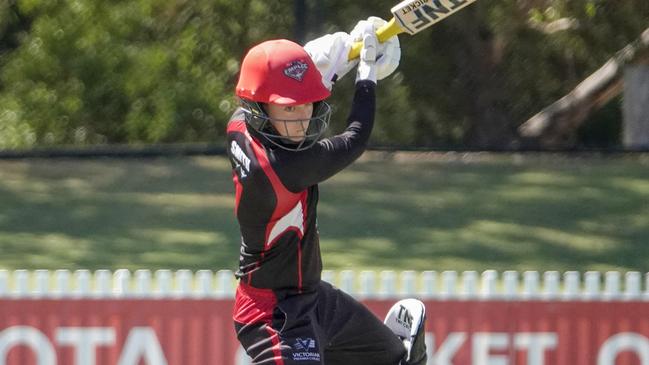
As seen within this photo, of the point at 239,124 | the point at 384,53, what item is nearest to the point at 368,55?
the point at 384,53

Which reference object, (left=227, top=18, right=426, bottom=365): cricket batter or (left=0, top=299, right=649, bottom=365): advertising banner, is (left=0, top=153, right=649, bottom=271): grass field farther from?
(left=227, top=18, right=426, bottom=365): cricket batter

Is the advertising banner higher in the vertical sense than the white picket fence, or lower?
lower

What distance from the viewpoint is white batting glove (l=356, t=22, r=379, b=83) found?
17.4 feet

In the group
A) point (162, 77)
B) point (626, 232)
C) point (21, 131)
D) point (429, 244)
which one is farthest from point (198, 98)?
point (626, 232)

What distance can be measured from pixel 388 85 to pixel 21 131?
2717 mm

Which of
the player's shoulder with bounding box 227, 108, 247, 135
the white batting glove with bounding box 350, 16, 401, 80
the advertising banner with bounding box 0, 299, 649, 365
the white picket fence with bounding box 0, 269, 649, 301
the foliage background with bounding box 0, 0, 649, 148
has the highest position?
the foliage background with bounding box 0, 0, 649, 148

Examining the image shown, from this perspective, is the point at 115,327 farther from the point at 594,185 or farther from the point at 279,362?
the point at 594,185

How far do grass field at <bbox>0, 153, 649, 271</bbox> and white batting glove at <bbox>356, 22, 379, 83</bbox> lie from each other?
362 cm

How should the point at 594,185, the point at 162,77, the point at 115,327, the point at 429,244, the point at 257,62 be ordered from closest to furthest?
the point at 257,62, the point at 115,327, the point at 429,244, the point at 594,185, the point at 162,77

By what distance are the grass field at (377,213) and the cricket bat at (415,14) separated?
359cm

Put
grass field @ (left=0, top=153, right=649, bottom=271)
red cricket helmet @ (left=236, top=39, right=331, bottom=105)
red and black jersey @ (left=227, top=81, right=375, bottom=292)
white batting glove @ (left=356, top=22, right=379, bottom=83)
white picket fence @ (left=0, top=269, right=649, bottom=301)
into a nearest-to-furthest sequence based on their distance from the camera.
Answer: red cricket helmet @ (left=236, top=39, right=331, bottom=105), red and black jersey @ (left=227, top=81, right=375, bottom=292), white batting glove @ (left=356, top=22, right=379, bottom=83), white picket fence @ (left=0, top=269, right=649, bottom=301), grass field @ (left=0, top=153, right=649, bottom=271)

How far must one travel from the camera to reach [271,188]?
507 cm

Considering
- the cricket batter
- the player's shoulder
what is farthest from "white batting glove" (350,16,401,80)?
the player's shoulder

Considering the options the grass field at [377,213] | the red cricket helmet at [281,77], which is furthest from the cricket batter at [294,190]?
the grass field at [377,213]
